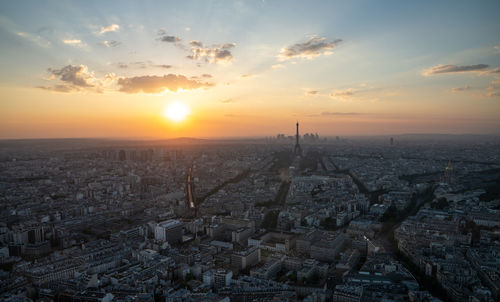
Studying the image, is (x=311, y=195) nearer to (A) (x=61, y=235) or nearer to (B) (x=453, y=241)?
(B) (x=453, y=241)

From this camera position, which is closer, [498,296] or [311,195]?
[498,296]

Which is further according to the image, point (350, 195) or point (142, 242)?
point (350, 195)

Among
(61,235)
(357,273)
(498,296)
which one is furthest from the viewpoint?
(61,235)

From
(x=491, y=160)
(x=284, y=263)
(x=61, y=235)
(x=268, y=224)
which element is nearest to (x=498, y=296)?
(x=284, y=263)

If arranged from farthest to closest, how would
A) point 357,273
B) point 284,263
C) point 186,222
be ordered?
point 186,222
point 284,263
point 357,273

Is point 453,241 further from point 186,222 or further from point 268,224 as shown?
point 186,222

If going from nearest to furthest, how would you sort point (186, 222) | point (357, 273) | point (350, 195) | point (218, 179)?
point (357, 273)
point (186, 222)
point (350, 195)
point (218, 179)

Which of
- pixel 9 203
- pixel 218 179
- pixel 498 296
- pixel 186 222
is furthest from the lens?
pixel 218 179

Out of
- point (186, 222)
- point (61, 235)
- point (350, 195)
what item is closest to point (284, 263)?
point (186, 222)
